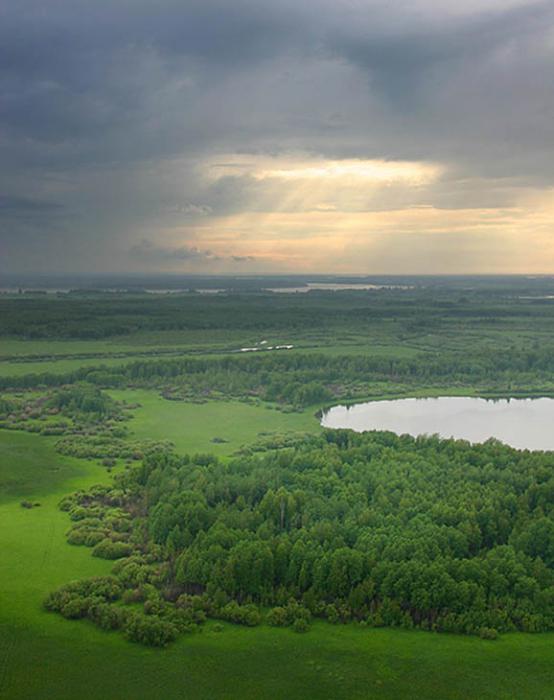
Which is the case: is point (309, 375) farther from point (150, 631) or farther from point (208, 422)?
point (150, 631)

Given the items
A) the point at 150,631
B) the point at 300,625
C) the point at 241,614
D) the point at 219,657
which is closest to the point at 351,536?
the point at 300,625

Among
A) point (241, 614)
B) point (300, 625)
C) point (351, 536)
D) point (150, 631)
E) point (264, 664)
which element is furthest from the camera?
point (351, 536)

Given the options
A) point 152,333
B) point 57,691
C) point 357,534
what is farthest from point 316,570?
point 152,333

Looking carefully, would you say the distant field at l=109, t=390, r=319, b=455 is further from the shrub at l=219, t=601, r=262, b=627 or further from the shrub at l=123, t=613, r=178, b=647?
the shrub at l=123, t=613, r=178, b=647

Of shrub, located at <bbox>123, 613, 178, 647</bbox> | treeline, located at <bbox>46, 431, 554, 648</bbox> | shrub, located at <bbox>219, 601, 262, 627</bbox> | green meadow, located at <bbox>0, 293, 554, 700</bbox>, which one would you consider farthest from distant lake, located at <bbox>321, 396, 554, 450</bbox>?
shrub, located at <bbox>123, 613, 178, 647</bbox>

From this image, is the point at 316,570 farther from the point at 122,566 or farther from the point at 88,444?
the point at 88,444

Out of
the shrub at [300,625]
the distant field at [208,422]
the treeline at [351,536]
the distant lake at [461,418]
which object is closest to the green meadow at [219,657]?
the shrub at [300,625]

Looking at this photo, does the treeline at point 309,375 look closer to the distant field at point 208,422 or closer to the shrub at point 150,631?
the distant field at point 208,422
